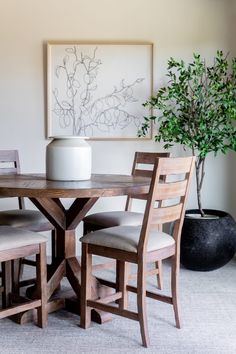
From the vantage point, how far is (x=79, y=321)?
8.49 ft

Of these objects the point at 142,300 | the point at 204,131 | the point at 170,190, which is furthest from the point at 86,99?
the point at 142,300

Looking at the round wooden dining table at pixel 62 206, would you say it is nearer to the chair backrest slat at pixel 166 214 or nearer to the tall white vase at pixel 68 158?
the tall white vase at pixel 68 158

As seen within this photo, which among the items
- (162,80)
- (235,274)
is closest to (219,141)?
(162,80)

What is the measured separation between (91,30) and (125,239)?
2.33 m

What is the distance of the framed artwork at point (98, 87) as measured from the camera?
3922 mm

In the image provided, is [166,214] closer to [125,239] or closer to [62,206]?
[125,239]

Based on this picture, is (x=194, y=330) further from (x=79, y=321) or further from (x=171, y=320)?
(x=79, y=321)

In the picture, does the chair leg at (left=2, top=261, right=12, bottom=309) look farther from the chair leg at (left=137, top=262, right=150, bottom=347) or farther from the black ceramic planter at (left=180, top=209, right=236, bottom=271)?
the black ceramic planter at (left=180, top=209, right=236, bottom=271)

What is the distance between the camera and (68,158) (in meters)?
2.56

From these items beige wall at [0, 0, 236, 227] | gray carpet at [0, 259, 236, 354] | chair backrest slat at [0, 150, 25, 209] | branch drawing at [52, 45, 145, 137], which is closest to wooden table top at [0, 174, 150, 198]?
gray carpet at [0, 259, 236, 354]

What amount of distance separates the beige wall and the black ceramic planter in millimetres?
1360

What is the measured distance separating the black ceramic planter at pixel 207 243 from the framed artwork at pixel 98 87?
1060 mm

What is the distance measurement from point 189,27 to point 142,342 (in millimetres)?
2815

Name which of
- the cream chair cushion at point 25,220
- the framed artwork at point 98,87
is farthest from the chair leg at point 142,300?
the framed artwork at point 98,87
